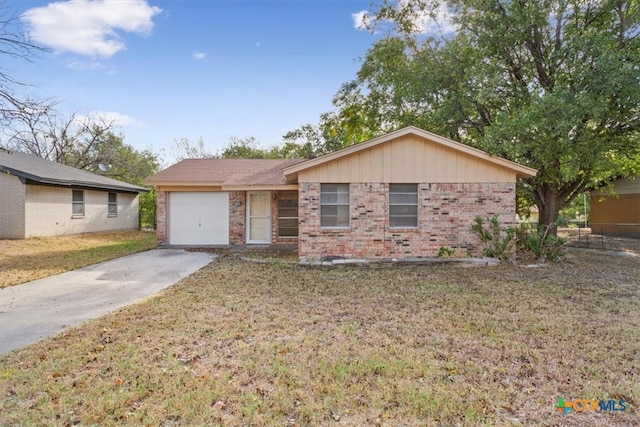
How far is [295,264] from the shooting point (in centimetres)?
965

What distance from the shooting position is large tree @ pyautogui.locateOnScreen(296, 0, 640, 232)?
9984mm

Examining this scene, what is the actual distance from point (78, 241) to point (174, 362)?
14.2 meters

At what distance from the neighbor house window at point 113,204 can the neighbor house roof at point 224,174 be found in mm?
7260

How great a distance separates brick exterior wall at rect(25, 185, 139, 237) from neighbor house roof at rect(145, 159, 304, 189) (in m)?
5.93

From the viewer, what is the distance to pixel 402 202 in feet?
32.6

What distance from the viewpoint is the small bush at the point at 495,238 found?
962 centimetres

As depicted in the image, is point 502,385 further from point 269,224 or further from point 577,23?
point 577,23

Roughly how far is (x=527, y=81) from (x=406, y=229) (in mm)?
7485

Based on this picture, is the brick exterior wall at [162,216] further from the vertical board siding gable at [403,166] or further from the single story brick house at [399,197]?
the vertical board siding gable at [403,166]

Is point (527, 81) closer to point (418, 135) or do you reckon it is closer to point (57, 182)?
point (418, 135)

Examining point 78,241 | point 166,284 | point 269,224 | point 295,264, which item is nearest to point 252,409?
point 166,284

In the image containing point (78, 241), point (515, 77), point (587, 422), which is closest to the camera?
point (587, 422)

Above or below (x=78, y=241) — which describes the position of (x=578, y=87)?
above

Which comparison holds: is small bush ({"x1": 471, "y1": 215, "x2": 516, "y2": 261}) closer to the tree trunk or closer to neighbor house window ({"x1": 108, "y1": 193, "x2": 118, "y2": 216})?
the tree trunk
